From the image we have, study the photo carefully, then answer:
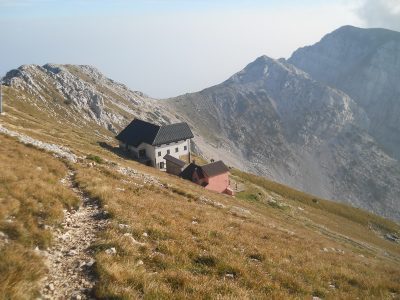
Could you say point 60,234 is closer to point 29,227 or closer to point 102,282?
point 29,227

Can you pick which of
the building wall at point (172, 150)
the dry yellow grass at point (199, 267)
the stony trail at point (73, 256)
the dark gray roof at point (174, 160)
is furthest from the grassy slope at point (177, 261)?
the building wall at point (172, 150)

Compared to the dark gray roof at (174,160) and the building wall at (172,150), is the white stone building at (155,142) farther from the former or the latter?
the dark gray roof at (174,160)

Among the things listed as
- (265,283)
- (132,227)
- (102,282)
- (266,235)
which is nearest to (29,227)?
(132,227)

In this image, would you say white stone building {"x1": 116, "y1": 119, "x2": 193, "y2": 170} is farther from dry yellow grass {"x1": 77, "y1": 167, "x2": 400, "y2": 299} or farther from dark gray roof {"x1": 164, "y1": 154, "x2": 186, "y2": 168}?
dry yellow grass {"x1": 77, "y1": 167, "x2": 400, "y2": 299}

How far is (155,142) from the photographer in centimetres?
9019

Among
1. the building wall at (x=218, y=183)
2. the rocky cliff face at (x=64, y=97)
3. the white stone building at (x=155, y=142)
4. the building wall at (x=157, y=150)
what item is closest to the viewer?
the building wall at (x=218, y=183)

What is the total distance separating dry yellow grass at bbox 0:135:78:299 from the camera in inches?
414

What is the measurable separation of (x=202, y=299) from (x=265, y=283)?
3.91 metres

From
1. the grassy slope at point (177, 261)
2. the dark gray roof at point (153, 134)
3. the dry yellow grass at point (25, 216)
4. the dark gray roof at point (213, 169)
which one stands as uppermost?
the dark gray roof at point (153, 134)

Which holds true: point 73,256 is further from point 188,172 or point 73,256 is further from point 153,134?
point 153,134

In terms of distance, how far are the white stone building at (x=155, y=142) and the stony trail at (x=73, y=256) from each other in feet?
232

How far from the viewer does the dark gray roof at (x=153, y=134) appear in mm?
92062

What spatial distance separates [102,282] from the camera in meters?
11.3

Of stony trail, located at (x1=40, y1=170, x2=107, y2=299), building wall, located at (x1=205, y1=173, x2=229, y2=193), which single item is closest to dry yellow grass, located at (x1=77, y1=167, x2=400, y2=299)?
stony trail, located at (x1=40, y1=170, x2=107, y2=299)
